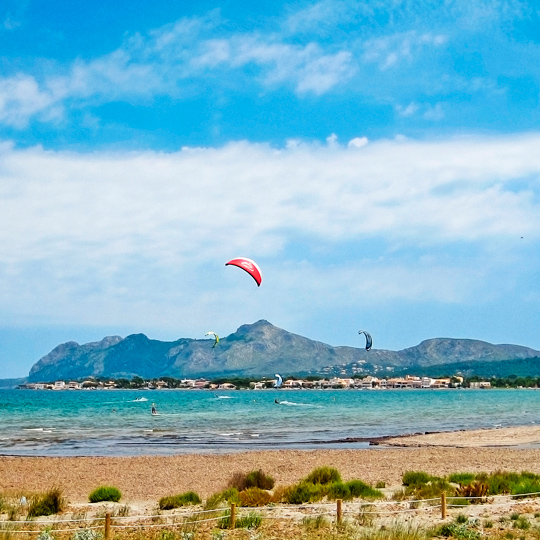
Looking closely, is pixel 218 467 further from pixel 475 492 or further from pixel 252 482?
pixel 475 492

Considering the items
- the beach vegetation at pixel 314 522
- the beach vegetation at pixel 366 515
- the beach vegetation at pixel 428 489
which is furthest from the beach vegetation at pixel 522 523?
the beach vegetation at pixel 314 522

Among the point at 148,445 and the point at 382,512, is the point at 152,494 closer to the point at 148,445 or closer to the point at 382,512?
the point at 382,512

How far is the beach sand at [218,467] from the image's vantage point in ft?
72.8

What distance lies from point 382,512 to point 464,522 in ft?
6.78

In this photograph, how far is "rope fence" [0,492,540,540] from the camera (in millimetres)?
13805

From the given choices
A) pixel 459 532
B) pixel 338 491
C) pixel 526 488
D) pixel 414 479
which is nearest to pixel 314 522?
pixel 459 532

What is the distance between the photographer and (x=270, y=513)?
608 inches

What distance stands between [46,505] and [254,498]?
4806 millimetres

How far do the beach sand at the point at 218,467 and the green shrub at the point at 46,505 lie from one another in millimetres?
2277

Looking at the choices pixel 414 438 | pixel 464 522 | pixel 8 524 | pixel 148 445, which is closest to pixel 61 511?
pixel 8 524

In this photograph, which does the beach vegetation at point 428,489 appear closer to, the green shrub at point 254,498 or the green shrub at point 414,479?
the green shrub at point 414,479

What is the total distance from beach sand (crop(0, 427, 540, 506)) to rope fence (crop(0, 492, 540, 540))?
399 cm

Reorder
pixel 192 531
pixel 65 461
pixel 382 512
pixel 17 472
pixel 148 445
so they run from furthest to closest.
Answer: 1. pixel 148 445
2. pixel 65 461
3. pixel 17 472
4. pixel 382 512
5. pixel 192 531

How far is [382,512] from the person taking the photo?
1545 cm
